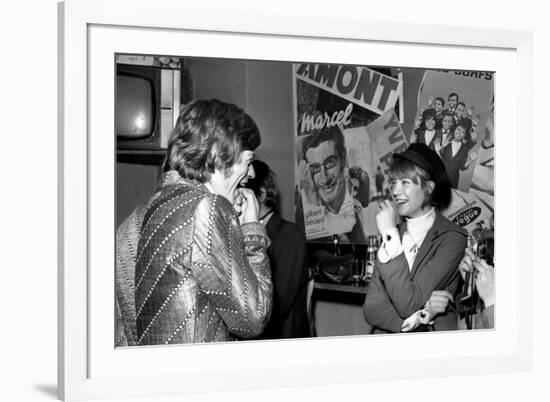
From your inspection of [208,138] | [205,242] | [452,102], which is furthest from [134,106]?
[452,102]

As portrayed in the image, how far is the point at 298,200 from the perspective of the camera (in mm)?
4723

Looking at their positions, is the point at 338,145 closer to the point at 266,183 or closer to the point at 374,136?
the point at 374,136

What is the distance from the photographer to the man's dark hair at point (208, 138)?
4484 mm

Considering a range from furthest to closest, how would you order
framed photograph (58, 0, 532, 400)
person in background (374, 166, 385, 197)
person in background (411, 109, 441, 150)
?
person in background (411, 109, 441, 150)
person in background (374, 166, 385, 197)
framed photograph (58, 0, 532, 400)

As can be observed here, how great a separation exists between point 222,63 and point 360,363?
1.29 meters

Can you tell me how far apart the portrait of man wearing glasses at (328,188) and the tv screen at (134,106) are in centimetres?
66

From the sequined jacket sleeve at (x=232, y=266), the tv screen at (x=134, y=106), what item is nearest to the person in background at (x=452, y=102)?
the sequined jacket sleeve at (x=232, y=266)

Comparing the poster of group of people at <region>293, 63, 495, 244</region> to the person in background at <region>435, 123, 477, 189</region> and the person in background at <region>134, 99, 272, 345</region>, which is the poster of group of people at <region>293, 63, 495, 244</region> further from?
the person in background at <region>134, 99, 272, 345</region>

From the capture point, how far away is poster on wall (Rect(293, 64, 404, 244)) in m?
4.73

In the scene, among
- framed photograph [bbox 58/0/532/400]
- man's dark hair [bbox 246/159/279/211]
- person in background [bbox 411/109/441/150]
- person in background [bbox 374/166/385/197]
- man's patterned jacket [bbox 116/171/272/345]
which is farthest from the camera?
person in background [bbox 411/109/441/150]

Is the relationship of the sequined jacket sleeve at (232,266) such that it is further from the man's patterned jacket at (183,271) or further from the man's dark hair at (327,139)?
the man's dark hair at (327,139)

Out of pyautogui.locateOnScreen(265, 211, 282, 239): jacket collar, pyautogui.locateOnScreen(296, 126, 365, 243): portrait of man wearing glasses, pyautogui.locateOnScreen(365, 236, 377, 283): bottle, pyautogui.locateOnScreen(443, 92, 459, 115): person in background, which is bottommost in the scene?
pyautogui.locateOnScreen(365, 236, 377, 283): bottle

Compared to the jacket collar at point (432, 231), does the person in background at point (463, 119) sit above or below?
above

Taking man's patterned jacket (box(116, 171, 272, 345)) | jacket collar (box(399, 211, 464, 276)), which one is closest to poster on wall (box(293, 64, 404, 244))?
jacket collar (box(399, 211, 464, 276))
